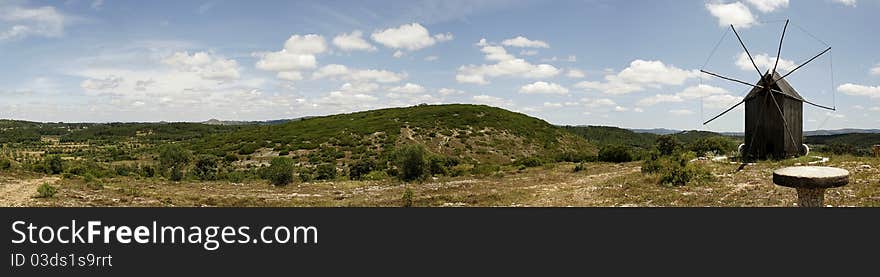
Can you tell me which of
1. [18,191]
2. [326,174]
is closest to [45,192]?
[18,191]

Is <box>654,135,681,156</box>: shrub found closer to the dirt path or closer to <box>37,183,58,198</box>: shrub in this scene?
<box>37,183,58,198</box>: shrub

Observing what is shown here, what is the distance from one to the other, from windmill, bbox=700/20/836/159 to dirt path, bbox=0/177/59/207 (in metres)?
33.8

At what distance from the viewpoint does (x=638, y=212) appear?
891 centimetres

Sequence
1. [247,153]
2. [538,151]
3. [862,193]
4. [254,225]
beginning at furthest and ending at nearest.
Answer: [538,151] < [247,153] < [862,193] < [254,225]

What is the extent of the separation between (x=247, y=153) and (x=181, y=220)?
4932 centimetres

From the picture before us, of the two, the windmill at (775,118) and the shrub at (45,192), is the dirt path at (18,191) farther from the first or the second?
the windmill at (775,118)

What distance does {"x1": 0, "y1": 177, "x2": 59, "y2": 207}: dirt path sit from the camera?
18219mm

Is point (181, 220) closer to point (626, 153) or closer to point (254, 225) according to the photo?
point (254, 225)

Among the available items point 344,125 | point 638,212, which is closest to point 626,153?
point 638,212

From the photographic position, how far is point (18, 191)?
20.9 meters

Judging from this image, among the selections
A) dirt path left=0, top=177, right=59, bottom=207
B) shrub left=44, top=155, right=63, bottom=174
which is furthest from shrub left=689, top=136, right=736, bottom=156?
shrub left=44, top=155, right=63, bottom=174

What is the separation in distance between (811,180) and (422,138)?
5140 cm

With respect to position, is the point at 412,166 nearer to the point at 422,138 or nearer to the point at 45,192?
the point at 45,192

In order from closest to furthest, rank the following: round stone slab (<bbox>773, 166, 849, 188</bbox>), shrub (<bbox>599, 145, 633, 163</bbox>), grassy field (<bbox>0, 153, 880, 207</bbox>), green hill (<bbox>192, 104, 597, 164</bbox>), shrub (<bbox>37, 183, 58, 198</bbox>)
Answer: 1. round stone slab (<bbox>773, 166, 849, 188</bbox>)
2. grassy field (<bbox>0, 153, 880, 207</bbox>)
3. shrub (<bbox>37, 183, 58, 198</bbox>)
4. shrub (<bbox>599, 145, 633, 163</bbox>)
5. green hill (<bbox>192, 104, 597, 164</bbox>)
